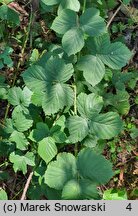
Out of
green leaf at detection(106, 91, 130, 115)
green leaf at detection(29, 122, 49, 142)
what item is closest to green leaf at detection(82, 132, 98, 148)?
green leaf at detection(29, 122, 49, 142)

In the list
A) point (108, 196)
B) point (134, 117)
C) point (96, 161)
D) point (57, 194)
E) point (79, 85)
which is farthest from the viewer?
point (134, 117)

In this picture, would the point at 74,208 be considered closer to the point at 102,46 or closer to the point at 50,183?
the point at 50,183

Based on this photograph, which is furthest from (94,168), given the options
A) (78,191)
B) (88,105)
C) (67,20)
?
(67,20)

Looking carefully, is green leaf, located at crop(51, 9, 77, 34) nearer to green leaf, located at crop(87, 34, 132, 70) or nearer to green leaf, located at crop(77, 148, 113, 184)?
green leaf, located at crop(87, 34, 132, 70)

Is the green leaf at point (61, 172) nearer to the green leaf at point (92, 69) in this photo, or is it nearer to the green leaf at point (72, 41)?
the green leaf at point (92, 69)

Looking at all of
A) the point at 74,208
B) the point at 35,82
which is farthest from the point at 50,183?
the point at 35,82

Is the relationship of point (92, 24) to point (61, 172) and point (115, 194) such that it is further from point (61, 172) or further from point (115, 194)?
point (115, 194)
